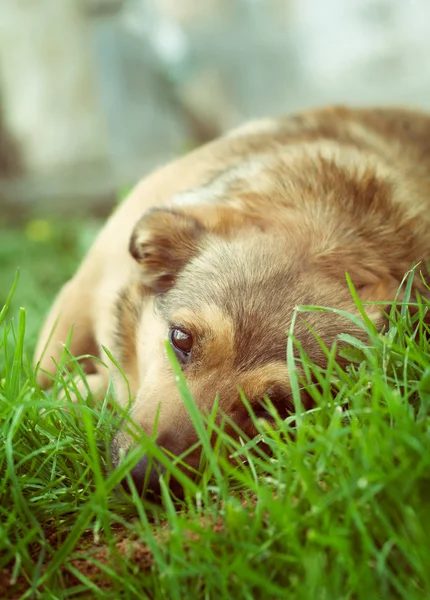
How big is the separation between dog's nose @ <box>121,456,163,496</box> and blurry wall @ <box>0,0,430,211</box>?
5873 mm

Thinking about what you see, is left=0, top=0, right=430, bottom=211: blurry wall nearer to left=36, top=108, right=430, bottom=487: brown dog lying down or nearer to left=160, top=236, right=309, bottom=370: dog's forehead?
left=36, top=108, right=430, bottom=487: brown dog lying down

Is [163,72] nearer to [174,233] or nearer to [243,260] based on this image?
[174,233]

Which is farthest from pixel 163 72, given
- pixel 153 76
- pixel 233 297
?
pixel 233 297

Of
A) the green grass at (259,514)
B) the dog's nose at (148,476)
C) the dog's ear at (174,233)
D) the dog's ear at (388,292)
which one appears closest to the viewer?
the green grass at (259,514)

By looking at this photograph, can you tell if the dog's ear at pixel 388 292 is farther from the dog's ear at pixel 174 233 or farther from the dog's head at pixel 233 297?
the dog's ear at pixel 174 233

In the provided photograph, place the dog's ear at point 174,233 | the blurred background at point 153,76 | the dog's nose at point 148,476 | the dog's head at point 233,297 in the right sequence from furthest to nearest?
the blurred background at point 153,76 → the dog's ear at point 174,233 → the dog's head at point 233,297 → the dog's nose at point 148,476

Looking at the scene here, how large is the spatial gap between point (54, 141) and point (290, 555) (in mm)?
6956

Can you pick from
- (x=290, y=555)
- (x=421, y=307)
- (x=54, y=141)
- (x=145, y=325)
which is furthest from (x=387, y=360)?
(x=54, y=141)

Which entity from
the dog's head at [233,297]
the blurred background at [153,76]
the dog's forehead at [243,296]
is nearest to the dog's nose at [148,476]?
the dog's head at [233,297]

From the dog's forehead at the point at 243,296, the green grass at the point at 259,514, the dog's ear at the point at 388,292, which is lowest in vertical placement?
the green grass at the point at 259,514

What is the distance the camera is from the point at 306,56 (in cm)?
775

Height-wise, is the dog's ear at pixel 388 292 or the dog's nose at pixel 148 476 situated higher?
the dog's ear at pixel 388 292

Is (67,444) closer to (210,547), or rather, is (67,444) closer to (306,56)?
(210,547)

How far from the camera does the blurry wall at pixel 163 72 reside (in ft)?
24.1
